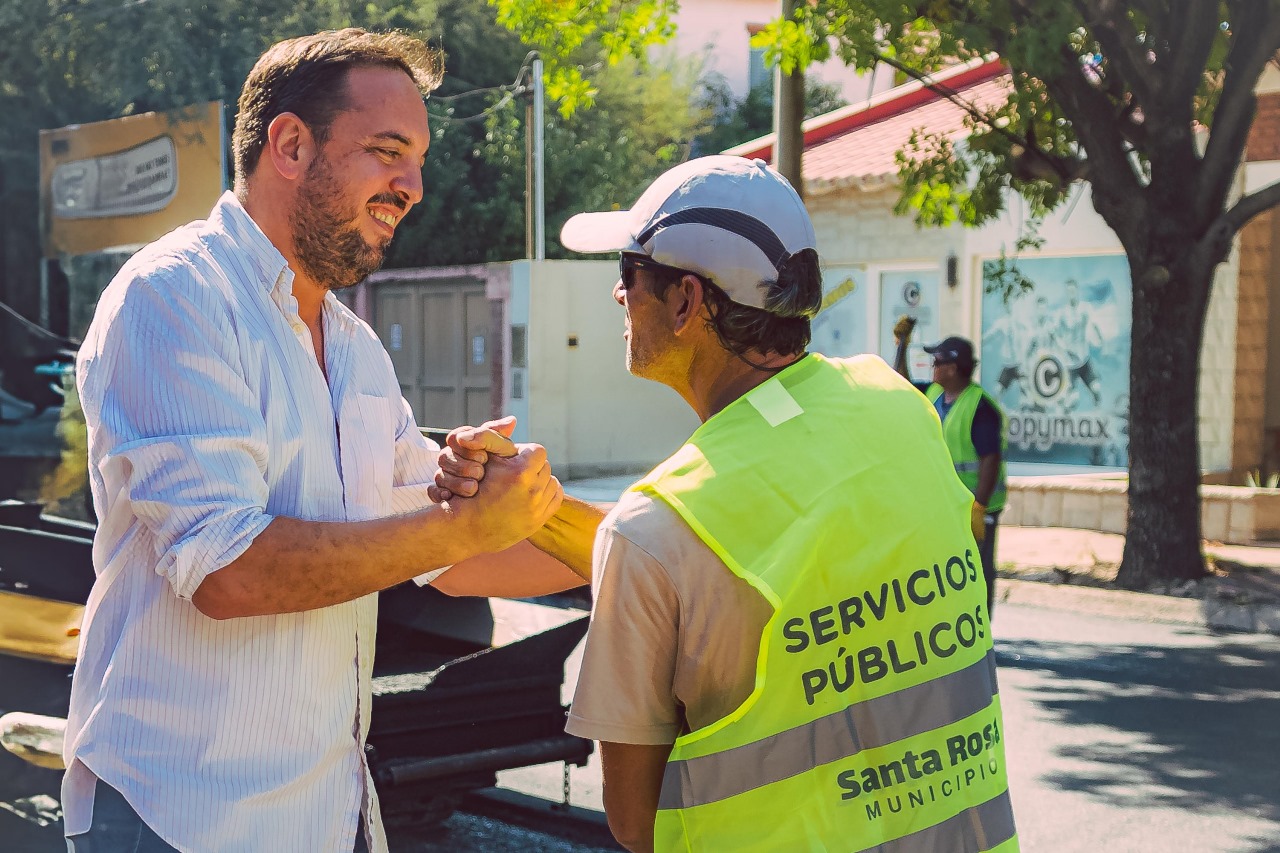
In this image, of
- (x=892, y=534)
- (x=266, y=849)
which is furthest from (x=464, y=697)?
(x=892, y=534)

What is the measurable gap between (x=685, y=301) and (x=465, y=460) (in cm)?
44

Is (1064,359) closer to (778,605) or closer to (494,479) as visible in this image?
(494,479)

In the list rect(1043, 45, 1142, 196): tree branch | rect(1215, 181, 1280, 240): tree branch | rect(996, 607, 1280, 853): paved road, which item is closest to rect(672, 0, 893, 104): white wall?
rect(1043, 45, 1142, 196): tree branch

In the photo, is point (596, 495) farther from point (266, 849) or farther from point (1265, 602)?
point (266, 849)

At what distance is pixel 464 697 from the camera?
477cm

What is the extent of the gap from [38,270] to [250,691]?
2645cm

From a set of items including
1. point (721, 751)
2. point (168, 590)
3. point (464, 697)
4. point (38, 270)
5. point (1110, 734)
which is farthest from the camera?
point (38, 270)

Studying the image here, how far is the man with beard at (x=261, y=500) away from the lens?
1.96 meters

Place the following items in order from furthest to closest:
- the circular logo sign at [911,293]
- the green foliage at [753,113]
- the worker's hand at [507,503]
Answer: the green foliage at [753,113] < the circular logo sign at [911,293] < the worker's hand at [507,503]

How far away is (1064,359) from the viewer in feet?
54.1

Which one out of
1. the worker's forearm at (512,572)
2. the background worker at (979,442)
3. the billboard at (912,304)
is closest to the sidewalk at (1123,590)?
the background worker at (979,442)

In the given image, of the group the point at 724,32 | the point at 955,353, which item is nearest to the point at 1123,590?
the point at 955,353

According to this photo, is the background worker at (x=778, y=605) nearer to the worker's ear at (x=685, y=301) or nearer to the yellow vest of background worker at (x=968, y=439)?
the worker's ear at (x=685, y=301)

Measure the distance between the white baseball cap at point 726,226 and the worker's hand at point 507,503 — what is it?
38cm
